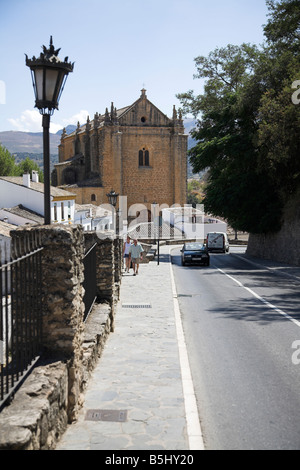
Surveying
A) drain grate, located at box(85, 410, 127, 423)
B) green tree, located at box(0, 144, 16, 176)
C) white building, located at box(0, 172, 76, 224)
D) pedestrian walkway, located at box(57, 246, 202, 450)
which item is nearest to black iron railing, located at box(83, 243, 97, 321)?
pedestrian walkway, located at box(57, 246, 202, 450)

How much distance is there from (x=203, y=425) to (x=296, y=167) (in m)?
27.3

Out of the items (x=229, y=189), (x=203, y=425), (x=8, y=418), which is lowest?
(x=203, y=425)

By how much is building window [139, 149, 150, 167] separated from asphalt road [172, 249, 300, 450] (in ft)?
183

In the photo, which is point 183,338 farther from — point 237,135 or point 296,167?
point 237,135

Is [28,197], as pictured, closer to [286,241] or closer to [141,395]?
[286,241]

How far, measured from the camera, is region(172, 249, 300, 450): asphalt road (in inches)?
236

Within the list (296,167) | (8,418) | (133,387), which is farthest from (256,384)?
(296,167)

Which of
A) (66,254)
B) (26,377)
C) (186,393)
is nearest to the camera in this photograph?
(26,377)

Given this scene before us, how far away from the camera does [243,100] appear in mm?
33531

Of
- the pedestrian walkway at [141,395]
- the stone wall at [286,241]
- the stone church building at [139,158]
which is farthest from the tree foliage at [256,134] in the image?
the stone church building at [139,158]

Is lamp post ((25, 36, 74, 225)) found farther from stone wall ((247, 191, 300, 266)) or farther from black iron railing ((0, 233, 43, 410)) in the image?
stone wall ((247, 191, 300, 266))

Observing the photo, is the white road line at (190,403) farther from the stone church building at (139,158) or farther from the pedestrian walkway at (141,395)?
the stone church building at (139,158)

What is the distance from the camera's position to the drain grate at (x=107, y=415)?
6113 millimetres

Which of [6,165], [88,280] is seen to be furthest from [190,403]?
[6,165]
